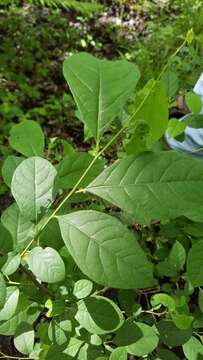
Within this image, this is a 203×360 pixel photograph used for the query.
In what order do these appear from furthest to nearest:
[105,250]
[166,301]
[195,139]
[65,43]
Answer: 1. [65,43]
2. [195,139]
3. [166,301]
4. [105,250]

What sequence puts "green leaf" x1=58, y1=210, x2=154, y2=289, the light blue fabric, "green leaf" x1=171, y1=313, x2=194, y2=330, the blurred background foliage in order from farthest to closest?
the blurred background foliage < the light blue fabric < "green leaf" x1=171, y1=313, x2=194, y2=330 < "green leaf" x1=58, y1=210, x2=154, y2=289

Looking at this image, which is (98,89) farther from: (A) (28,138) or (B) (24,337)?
(B) (24,337)

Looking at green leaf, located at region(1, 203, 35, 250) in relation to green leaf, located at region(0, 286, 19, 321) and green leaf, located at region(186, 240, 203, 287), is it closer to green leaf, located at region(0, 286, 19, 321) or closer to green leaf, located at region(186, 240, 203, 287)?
green leaf, located at region(0, 286, 19, 321)

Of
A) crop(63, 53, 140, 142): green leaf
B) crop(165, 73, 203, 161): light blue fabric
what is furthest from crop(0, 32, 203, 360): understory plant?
crop(165, 73, 203, 161): light blue fabric

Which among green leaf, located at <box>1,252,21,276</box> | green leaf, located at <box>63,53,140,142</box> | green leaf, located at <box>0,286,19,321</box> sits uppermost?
green leaf, located at <box>63,53,140,142</box>

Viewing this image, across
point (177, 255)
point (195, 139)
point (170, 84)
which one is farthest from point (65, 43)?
point (177, 255)

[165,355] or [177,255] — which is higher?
A: [177,255]

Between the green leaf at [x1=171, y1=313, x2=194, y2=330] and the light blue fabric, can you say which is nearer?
the green leaf at [x1=171, y1=313, x2=194, y2=330]
